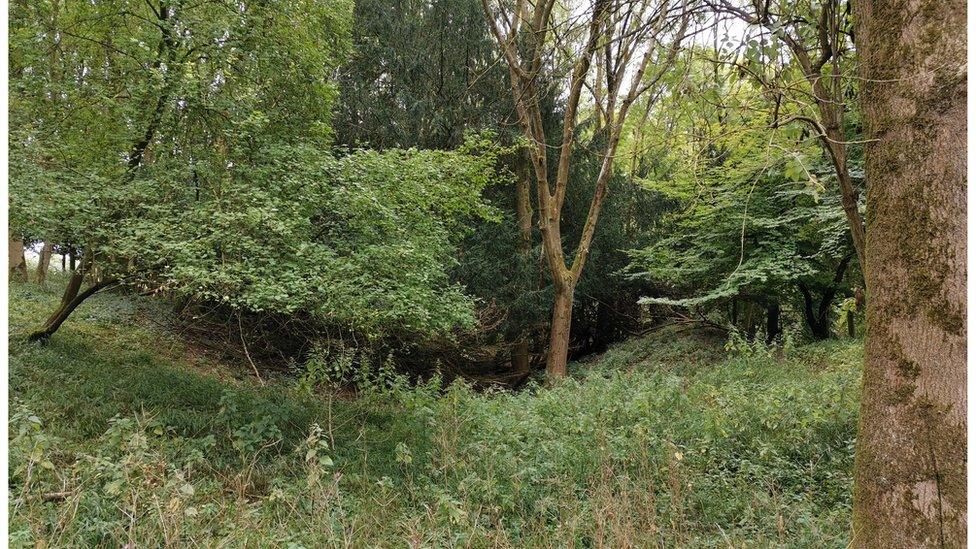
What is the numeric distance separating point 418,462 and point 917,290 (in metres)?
4.13

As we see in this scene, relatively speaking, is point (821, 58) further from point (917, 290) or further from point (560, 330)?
point (560, 330)

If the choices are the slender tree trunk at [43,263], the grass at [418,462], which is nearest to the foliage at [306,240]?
the grass at [418,462]

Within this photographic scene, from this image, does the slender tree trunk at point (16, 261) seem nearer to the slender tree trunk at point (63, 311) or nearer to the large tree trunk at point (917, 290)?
the slender tree trunk at point (63, 311)

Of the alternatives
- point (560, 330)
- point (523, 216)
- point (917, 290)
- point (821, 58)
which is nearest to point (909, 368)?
point (917, 290)

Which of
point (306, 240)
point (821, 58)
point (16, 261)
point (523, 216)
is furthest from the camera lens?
point (523, 216)

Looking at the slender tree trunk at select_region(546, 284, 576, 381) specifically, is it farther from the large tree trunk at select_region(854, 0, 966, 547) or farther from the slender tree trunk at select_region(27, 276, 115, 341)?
the large tree trunk at select_region(854, 0, 966, 547)

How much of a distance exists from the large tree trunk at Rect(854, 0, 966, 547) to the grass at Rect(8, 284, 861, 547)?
→ 908mm

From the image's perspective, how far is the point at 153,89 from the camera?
5.53 meters

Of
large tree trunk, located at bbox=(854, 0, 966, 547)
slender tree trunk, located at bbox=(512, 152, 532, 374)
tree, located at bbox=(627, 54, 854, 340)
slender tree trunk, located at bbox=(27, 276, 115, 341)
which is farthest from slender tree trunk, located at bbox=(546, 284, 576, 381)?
large tree trunk, located at bbox=(854, 0, 966, 547)

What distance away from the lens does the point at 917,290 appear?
212 centimetres

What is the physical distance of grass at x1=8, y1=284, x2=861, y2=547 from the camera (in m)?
3.19

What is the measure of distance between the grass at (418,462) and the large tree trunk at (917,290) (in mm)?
908

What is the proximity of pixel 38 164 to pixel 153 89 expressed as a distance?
1324 mm

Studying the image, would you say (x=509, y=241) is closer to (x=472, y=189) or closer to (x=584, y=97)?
(x=472, y=189)
